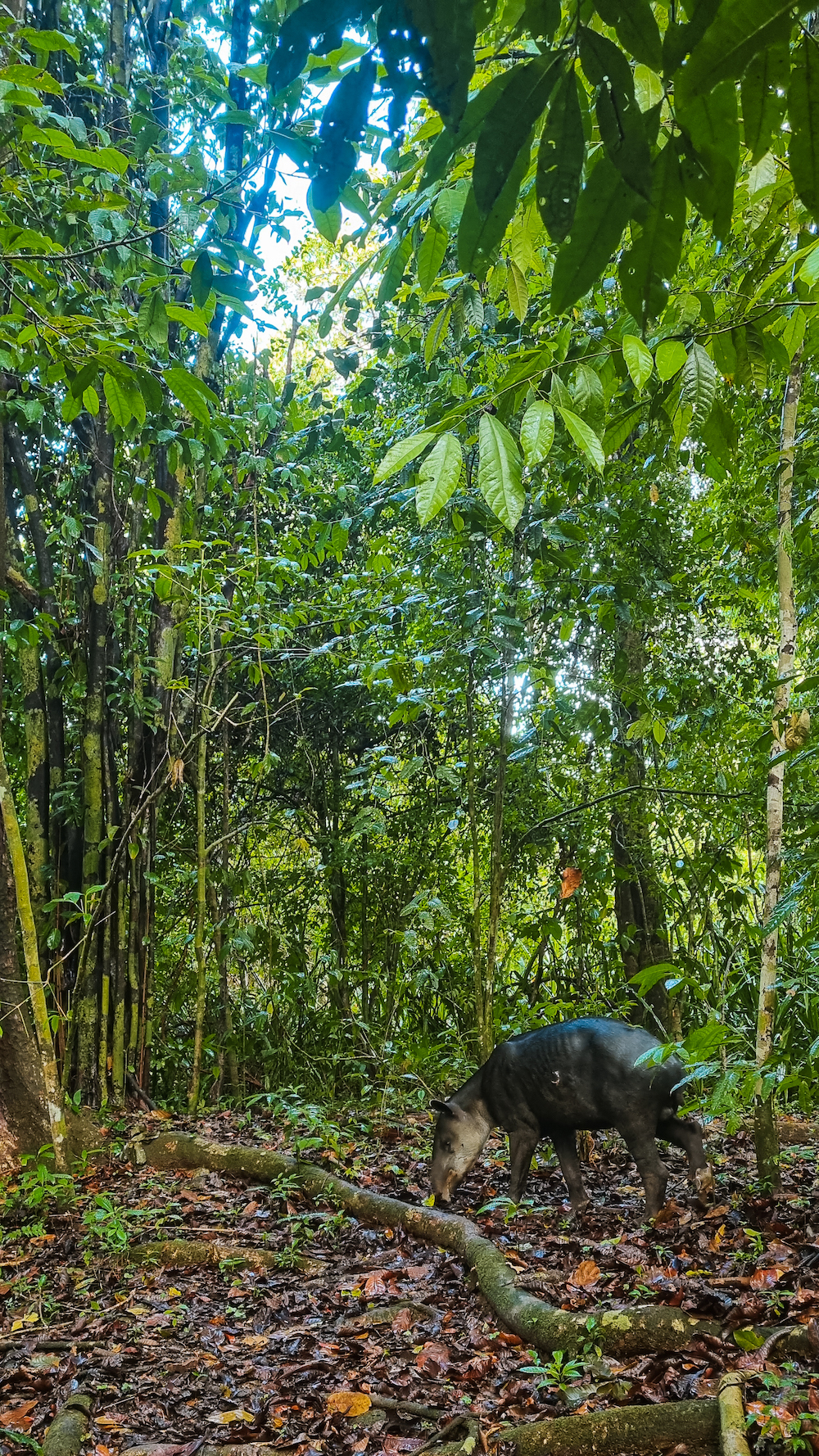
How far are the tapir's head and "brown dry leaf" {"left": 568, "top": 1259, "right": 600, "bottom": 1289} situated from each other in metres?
1.30

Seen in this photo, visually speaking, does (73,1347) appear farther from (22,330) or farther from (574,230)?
(574,230)

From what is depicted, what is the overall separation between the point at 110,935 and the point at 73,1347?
2667 millimetres

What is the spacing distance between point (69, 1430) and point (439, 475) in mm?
2555

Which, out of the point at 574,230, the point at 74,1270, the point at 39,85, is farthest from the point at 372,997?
the point at 574,230

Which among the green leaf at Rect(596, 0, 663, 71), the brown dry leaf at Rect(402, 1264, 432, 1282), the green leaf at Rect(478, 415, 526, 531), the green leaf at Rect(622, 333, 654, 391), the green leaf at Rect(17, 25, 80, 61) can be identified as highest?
the green leaf at Rect(17, 25, 80, 61)

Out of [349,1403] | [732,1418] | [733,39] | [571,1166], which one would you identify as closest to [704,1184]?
[571,1166]

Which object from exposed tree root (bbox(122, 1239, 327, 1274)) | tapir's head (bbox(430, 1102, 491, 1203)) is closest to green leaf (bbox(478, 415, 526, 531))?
exposed tree root (bbox(122, 1239, 327, 1274))

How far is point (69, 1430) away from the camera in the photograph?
8.03 feet

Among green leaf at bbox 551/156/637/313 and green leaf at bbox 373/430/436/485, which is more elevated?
green leaf at bbox 551/156/637/313

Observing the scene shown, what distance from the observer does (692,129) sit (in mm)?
1023

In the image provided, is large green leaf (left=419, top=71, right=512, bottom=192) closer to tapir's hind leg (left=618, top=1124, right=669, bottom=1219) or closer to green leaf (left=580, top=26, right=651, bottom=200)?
green leaf (left=580, top=26, right=651, bottom=200)

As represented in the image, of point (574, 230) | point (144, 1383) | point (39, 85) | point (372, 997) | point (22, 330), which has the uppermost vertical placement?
point (39, 85)

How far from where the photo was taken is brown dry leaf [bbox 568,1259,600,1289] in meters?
3.07

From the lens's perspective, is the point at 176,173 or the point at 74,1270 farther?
the point at 74,1270
